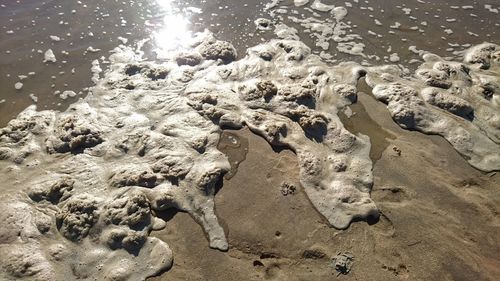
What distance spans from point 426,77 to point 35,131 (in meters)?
6.24

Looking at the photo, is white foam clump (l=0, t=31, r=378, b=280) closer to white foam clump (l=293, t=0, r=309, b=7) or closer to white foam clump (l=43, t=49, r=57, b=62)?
white foam clump (l=43, t=49, r=57, b=62)

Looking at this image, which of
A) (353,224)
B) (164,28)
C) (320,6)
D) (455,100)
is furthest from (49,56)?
(455,100)


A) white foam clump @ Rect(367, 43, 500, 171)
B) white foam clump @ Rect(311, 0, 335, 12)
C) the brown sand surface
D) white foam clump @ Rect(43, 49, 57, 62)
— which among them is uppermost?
white foam clump @ Rect(311, 0, 335, 12)

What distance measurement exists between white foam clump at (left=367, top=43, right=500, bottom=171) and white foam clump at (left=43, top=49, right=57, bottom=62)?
18.4 feet

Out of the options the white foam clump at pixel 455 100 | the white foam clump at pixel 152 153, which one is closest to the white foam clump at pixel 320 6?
the white foam clump at pixel 152 153

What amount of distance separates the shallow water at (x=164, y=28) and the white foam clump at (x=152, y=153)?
1.90 feet

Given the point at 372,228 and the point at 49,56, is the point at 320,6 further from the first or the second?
the point at 49,56

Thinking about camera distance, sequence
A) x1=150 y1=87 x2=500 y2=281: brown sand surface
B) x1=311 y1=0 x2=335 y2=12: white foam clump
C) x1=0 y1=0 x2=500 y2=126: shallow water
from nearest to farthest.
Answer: x1=150 y1=87 x2=500 y2=281: brown sand surface < x1=0 y1=0 x2=500 y2=126: shallow water < x1=311 y1=0 x2=335 y2=12: white foam clump

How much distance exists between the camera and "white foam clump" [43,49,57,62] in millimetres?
6898

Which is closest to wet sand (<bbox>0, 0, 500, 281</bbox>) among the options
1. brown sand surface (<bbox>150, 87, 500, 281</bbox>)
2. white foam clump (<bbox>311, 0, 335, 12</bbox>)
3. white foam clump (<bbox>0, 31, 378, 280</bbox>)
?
brown sand surface (<bbox>150, 87, 500, 281</bbox>)

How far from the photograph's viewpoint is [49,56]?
698 cm

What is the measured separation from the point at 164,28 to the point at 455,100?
17.7ft

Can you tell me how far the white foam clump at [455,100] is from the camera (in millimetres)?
5410

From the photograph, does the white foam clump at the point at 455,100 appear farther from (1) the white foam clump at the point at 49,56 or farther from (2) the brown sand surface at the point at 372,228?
(1) the white foam clump at the point at 49,56
